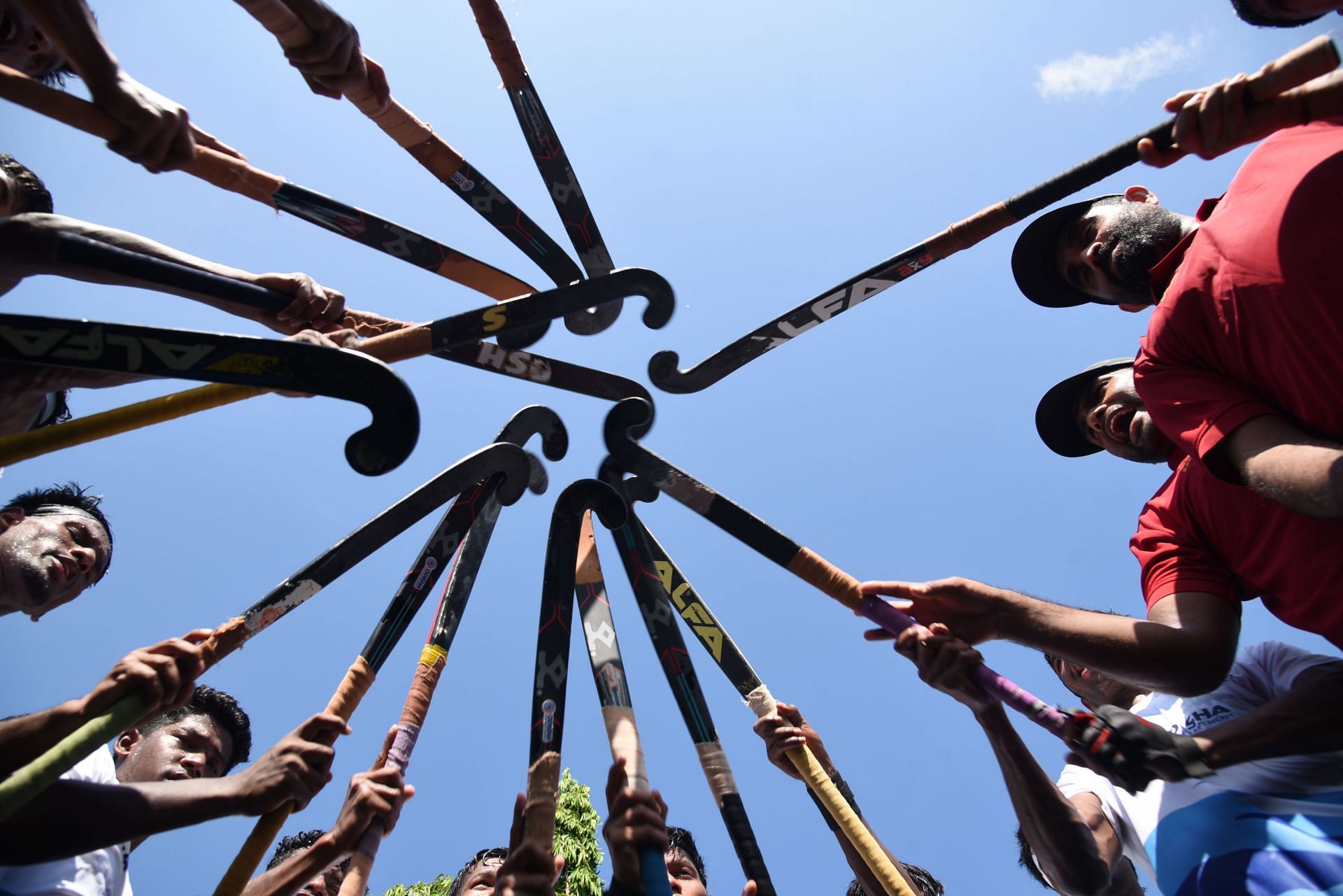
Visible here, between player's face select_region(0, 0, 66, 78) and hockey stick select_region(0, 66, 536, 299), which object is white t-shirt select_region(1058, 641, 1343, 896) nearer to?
hockey stick select_region(0, 66, 536, 299)

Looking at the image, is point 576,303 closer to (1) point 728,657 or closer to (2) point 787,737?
(1) point 728,657

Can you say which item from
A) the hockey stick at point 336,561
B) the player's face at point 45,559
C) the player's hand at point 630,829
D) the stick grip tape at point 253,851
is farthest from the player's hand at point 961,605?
the player's face at point 45,559

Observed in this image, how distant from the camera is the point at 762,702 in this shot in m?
4.96

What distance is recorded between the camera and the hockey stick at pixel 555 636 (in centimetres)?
450

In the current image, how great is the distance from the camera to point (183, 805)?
3.55m

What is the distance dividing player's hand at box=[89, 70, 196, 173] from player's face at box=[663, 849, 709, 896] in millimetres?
5281

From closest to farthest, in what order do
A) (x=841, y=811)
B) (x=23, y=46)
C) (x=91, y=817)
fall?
(x=91, y=817) → (x=841, y=811) → (x=23, y=46)

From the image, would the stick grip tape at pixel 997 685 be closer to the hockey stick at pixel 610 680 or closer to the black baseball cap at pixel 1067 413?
the hockey stick at pixel 610 680

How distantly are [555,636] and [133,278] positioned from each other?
9.66 feet

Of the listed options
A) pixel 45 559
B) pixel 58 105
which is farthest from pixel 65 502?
pixel 58 105

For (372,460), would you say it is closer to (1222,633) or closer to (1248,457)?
(1248,457)

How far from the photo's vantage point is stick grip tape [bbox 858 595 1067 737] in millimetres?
3547

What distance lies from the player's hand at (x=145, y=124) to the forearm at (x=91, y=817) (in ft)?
9.09

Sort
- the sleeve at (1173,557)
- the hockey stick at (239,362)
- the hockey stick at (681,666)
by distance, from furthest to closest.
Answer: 1. the hockey stick at (681,666)
2. the sleeve at (1173,557)
3. the hockey stick at (239,362)
